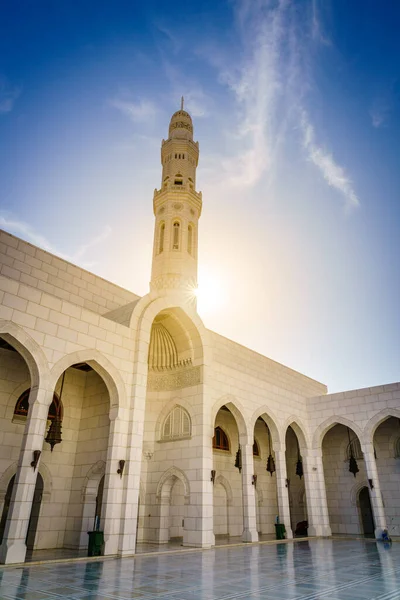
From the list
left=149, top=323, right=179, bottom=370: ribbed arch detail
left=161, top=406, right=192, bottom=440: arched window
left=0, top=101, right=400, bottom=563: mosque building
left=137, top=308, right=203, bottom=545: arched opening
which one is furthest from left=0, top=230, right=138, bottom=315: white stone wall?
left=161, top=406, right=192, bottom=440: arched window

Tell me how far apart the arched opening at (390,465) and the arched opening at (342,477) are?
1052mm

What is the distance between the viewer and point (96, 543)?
34.0ft

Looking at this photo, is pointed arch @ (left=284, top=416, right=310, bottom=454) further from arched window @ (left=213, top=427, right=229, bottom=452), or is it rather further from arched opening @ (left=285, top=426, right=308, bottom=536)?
arched window @ (left=213, top=427, right=229, bottom=452)

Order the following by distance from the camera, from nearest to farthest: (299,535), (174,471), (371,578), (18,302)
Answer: (371,578), (18,302), (174,471), (299,535)

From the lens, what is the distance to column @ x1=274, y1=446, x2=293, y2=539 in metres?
17.2

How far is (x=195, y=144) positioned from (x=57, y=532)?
891 inches

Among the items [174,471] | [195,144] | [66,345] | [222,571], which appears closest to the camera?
[222,571]

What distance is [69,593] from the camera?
6.18 meters

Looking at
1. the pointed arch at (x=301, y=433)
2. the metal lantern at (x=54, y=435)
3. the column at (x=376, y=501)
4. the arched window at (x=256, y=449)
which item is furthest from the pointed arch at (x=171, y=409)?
the column at (x=376, y=501)

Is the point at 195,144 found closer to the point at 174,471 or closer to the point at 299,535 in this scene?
the point at 174,471

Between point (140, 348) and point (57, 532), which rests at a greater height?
point (140, 348)

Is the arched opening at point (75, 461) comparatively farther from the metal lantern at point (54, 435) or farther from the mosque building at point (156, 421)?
the metal lantern at point (54, 435)

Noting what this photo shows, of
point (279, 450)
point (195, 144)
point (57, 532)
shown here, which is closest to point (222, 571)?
point (57, 532)

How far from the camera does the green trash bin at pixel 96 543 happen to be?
10312mm
